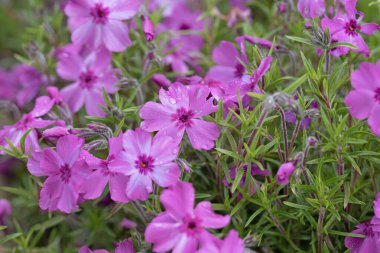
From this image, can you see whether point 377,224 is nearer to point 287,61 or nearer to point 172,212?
point 172,212

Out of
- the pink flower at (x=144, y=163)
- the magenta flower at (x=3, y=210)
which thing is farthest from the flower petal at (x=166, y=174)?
the magenta flower at (x=3, y=210)

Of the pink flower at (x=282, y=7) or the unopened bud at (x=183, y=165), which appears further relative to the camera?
the pink flower at (x=282, y=7)

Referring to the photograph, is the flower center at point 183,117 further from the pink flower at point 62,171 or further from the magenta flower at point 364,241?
the magenta flower at point 364,241

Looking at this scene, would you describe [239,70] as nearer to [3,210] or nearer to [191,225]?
[191,225]

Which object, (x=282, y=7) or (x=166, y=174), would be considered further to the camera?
(x=282, y=7)

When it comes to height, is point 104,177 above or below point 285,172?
below

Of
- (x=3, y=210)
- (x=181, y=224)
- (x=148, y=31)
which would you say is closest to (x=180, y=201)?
(x=181, y=224)

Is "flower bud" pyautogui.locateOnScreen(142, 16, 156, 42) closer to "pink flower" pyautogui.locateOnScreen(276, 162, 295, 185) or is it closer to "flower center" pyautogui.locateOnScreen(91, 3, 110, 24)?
"flower center" pyautogui.locateOnScreen(91, 3, 110, 24)
